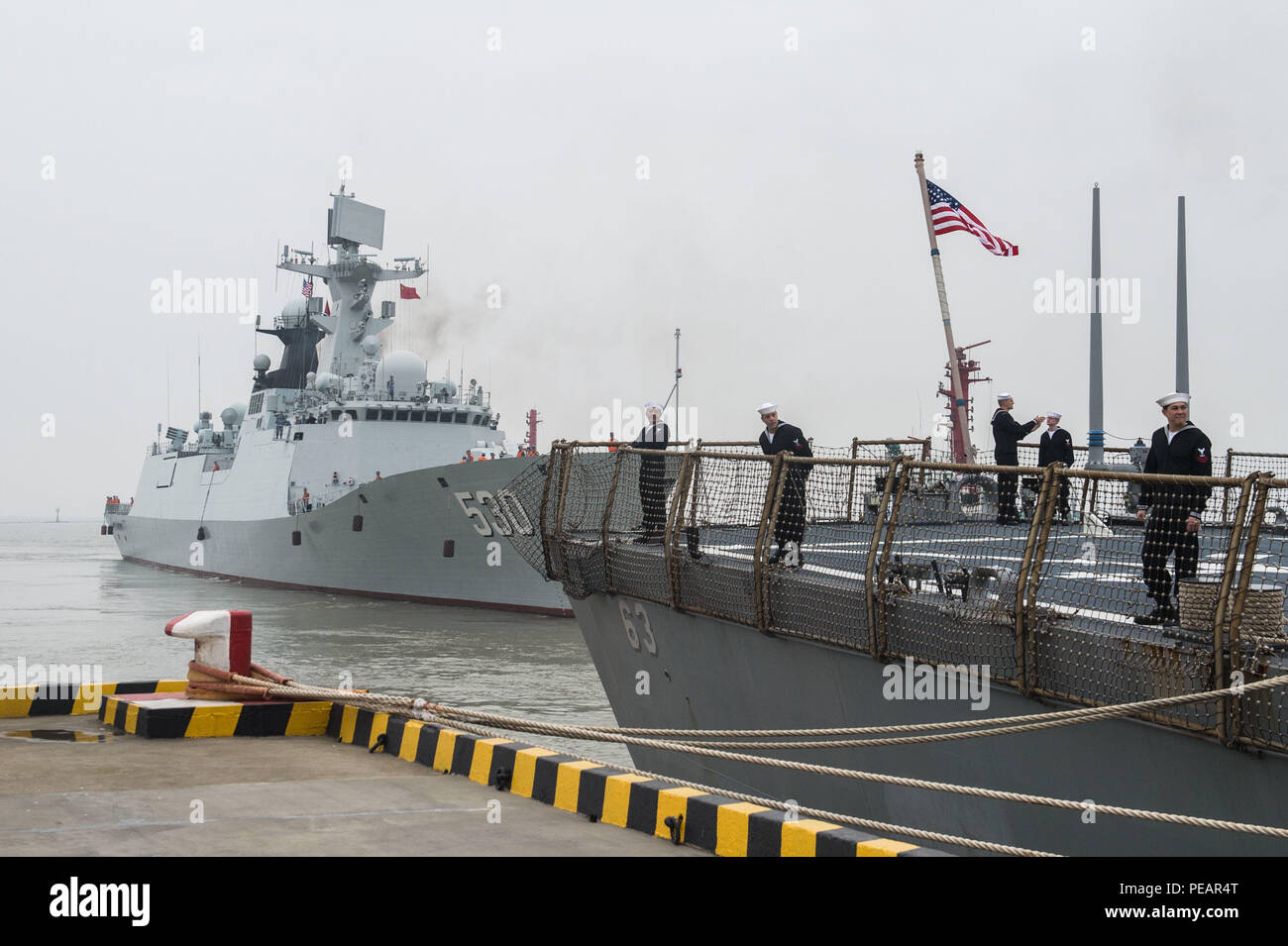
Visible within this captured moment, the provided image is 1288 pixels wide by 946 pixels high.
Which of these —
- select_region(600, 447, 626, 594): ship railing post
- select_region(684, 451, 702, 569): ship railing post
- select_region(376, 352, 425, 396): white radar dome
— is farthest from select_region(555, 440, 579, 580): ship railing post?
select_region(376, 352, 425, 396): white radar dome

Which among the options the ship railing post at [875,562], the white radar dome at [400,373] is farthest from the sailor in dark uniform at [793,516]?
the white radar dome at [400,373]

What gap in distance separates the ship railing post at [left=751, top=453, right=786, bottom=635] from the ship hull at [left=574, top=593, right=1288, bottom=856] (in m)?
0.27

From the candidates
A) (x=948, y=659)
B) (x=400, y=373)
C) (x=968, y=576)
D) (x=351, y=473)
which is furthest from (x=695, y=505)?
(x=400, y=373)

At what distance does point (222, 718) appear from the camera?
6.93m

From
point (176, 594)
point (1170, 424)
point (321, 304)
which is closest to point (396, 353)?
point (321, 304)

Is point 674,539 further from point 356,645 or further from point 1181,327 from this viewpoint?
point 356,645

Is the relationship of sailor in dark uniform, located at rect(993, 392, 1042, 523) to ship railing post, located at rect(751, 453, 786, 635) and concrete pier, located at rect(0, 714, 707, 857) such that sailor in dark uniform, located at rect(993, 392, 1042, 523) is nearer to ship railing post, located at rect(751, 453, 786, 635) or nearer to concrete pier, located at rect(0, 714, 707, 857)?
ship railing post, located at rect(751, 453, 786, 635)

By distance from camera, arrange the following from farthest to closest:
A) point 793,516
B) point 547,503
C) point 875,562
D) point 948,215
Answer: point 948,215
point 547,503
point 793,516
point 875,562

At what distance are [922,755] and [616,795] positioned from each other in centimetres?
251

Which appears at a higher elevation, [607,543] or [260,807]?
[607,543]

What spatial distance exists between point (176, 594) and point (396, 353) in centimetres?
1012

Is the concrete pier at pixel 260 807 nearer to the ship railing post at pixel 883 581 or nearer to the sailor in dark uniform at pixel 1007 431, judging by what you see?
the ship railing post at pixel 883 581

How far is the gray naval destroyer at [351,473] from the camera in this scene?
31188 millimetres

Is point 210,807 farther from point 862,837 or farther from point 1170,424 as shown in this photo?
point 1170,424
